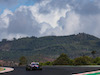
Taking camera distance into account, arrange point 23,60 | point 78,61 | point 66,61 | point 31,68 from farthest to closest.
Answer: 1. point 23,60
2. point 66,61
3. point 78,61
4. point 31,68

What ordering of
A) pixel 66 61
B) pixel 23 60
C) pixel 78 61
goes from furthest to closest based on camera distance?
pixel 23 60 → pixel 66 61 → pixel 78 61

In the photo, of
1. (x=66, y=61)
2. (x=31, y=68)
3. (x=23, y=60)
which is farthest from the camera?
(x=23, y=60)

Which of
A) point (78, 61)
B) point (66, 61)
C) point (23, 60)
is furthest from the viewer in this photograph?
point (23, 60)

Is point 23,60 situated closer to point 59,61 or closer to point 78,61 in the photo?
point 59,61

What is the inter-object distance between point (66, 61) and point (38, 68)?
82.0 m

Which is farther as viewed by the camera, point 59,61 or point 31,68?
point 59,61

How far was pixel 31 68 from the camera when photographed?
39750 millimetres

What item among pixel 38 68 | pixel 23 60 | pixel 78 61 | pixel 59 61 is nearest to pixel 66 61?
pixel 59 61

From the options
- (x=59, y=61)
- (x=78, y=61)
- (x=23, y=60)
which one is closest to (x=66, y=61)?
(x=59, y=61)

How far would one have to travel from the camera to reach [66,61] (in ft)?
398

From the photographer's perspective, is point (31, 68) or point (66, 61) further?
point (66, 61)

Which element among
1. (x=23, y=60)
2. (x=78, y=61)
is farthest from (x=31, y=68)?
(x=23, y=60)

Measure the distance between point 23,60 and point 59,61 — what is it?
43.4 metres

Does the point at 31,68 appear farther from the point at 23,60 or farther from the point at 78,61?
the point at 23,60
